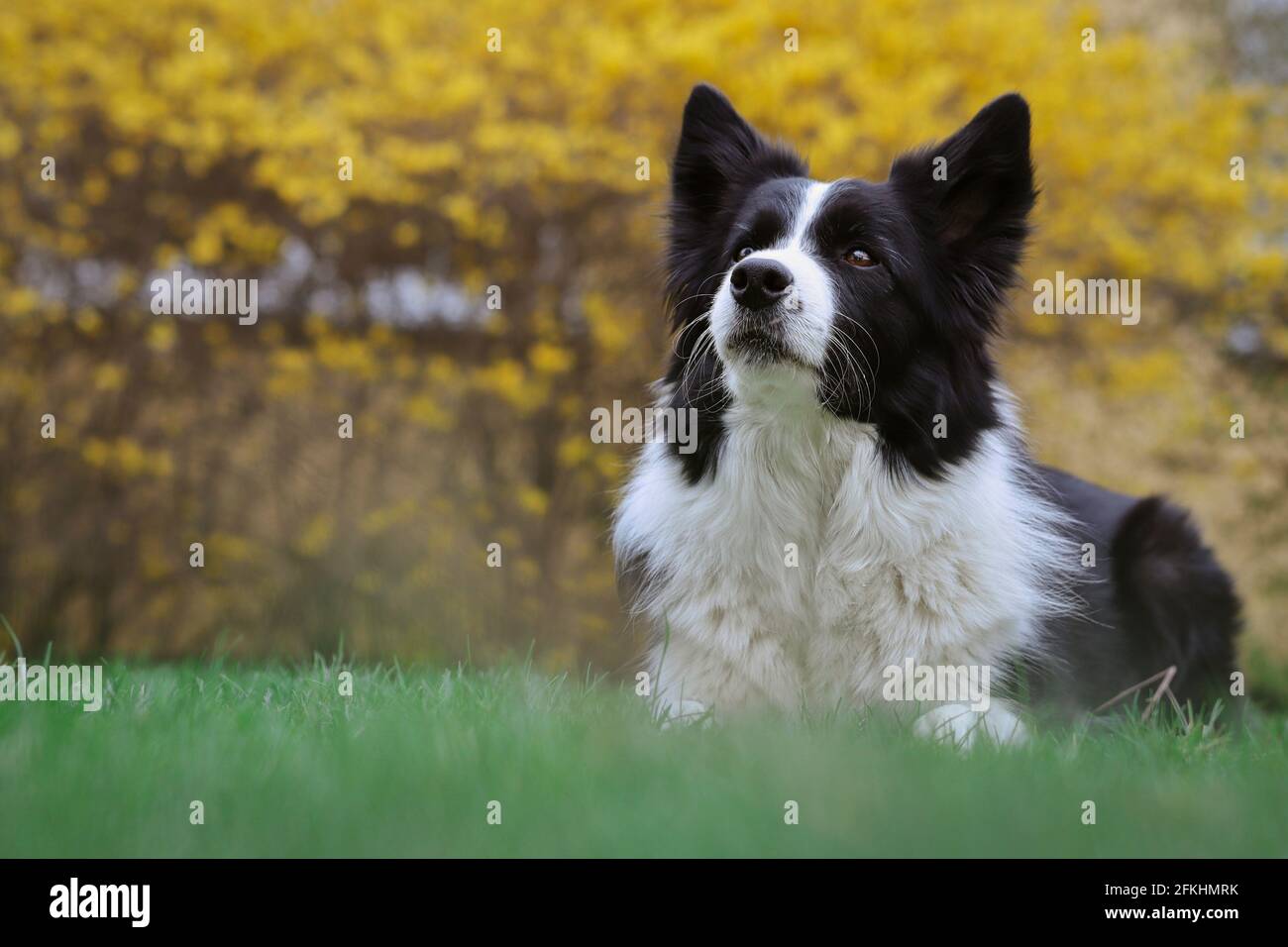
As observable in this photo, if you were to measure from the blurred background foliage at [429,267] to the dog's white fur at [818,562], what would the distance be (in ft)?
10.8

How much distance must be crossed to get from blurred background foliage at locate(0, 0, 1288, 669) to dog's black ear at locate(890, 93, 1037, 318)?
2989mm

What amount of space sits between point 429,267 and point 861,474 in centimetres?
463

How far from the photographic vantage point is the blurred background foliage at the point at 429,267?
23.0 feet

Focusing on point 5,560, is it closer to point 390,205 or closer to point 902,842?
point 390,205

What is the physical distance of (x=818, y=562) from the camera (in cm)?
372

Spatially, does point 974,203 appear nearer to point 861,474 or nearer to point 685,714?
point 861,474

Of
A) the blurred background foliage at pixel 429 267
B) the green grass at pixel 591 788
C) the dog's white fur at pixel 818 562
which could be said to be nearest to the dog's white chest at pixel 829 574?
the dog's white fur at pixel 818 562

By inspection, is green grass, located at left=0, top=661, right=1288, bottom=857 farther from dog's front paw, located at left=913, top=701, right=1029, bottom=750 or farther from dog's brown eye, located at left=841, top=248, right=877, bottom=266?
dog's brown eye, located at left=841, top=248, right=877, bottom=266

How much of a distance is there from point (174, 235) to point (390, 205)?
129cm

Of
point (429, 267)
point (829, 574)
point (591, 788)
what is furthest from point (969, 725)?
point (429, 267)

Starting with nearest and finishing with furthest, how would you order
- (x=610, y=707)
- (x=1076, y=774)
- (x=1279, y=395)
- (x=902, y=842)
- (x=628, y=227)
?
1. (x=902, y=842)
2. (x=1076, y=774)
3. (x=610, y=707)
4. (x=628, y=227)
5. (x=1279, y=395)

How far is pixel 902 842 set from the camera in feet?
7.79

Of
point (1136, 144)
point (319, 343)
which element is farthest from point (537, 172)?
point (1136, 144)

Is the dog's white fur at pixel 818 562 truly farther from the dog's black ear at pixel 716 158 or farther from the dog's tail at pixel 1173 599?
the dog's tail at pixel 1173 599
